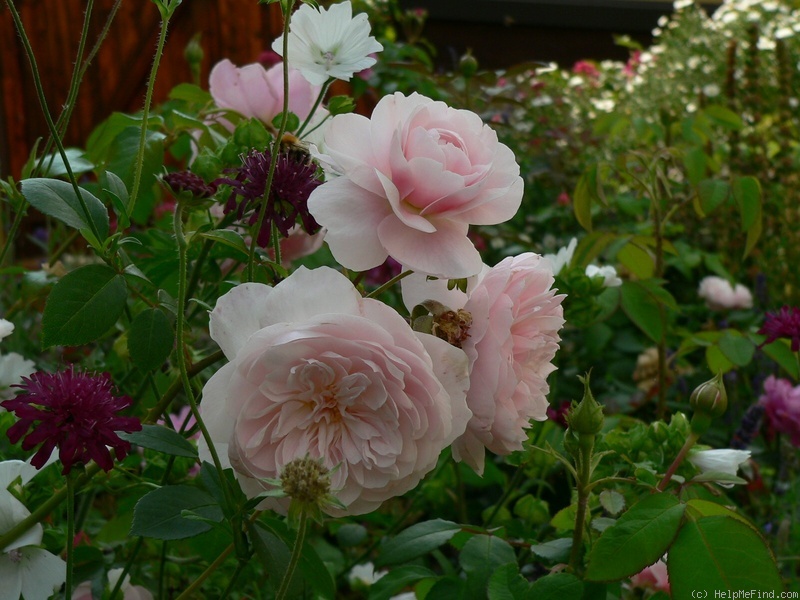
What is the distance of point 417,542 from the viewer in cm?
60

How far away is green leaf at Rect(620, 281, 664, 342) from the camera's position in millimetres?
930

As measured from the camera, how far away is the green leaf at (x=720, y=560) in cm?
45

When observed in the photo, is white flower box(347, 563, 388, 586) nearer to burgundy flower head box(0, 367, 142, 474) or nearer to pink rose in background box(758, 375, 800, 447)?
pink rose in background box(758, 375, 800, 447)

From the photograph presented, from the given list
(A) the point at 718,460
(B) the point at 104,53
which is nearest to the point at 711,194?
(A) the point at 718,460

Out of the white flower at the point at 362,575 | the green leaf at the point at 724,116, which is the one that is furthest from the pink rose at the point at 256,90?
the green leaf at the point at 724,116

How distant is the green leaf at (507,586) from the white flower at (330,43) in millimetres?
315

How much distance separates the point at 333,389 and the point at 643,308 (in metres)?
0.61

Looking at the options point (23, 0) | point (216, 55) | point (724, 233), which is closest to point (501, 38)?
point (216, 55)

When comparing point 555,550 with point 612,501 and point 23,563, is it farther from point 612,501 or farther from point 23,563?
point 23,563

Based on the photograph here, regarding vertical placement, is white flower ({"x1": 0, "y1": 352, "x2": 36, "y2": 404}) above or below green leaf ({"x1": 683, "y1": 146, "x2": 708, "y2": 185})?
above

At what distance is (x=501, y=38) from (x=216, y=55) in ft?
6.00

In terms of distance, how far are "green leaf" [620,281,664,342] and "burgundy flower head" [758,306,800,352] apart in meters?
0.11

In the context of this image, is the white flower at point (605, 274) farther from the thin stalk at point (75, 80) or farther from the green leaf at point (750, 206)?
the thin stalk at point (75, 80)

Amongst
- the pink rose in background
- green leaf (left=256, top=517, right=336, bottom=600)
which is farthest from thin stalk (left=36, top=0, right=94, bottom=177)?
the pink rose in background
